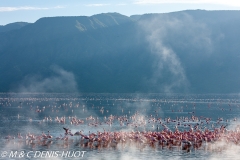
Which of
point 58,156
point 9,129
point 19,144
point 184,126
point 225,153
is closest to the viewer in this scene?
point 58,156

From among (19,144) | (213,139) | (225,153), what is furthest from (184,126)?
(19,144)

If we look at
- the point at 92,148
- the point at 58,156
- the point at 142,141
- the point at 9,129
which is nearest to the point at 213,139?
the point at 142,141

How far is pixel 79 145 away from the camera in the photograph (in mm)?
51125

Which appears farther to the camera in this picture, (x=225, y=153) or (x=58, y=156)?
(x=225, y=153)

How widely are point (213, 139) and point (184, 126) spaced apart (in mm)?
19175

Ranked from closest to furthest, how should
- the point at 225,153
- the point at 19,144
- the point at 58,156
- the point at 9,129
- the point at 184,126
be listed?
the point at 58,156
the point at 225,153
the point at 19,144
the point at 9,129
the point at 184,126

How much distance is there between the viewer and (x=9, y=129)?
67750mm

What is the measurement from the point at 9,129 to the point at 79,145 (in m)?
20.4

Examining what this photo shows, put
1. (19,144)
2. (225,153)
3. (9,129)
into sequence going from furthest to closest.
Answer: (9,129)
(19,144)
(225,153)

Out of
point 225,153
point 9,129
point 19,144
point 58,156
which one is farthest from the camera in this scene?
point 9,129

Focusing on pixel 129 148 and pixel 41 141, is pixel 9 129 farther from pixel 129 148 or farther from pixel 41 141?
pixel 129 148

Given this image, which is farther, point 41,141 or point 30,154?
point 41,141

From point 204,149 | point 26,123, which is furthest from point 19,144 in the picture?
point 26,123

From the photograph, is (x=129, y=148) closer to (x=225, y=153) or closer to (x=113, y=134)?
(x=113, y=134)
